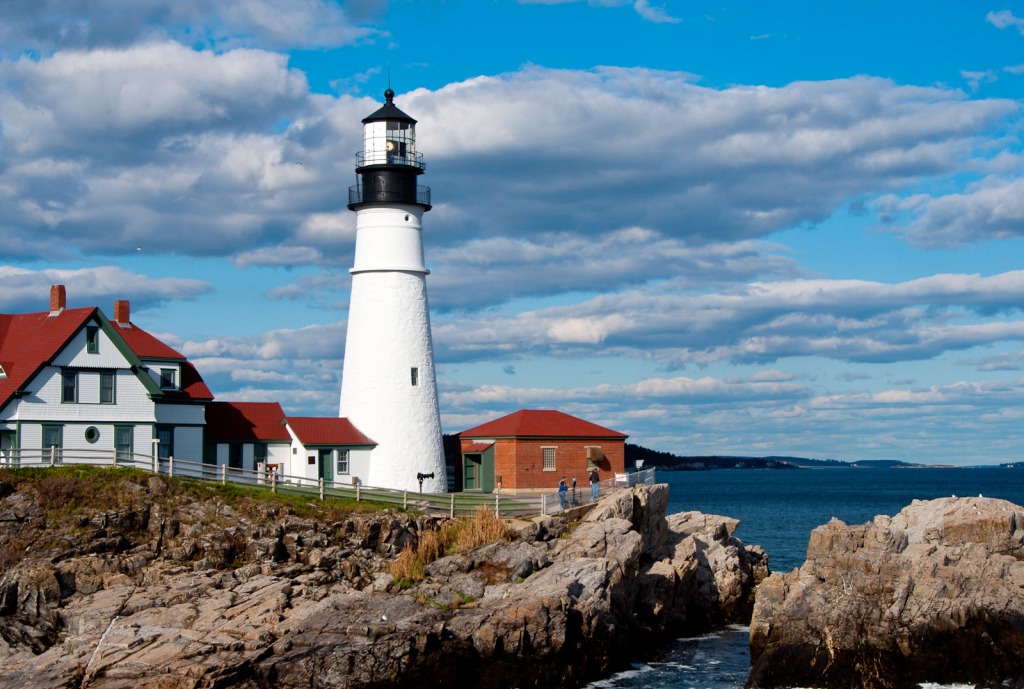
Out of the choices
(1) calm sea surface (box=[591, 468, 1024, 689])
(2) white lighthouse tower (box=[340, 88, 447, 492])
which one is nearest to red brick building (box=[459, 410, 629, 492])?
(2) white lighthouse tower (box=[340, 88, 447, 492])

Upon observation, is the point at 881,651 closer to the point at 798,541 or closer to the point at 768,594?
the point at 768,594

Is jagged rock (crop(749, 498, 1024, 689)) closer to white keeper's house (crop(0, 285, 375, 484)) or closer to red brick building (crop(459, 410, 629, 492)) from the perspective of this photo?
red brick building (crop(459, 410, 629, 492))

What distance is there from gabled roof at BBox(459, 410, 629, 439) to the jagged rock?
11959 millimetres

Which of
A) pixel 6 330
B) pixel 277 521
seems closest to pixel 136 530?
pixel 277 521

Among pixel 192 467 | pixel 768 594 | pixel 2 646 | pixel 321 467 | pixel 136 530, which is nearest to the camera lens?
pixel 2 646

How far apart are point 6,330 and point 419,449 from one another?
43.9ft

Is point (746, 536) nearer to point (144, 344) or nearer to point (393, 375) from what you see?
point (393, 375)

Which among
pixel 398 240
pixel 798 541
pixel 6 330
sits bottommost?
pixel 798 541

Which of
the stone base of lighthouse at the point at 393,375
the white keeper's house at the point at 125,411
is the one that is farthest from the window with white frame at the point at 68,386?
the stone base of lighthouse at the point at 393,375

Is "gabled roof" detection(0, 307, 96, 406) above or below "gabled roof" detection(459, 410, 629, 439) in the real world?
above

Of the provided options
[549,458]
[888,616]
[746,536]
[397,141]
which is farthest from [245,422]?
[746,536]

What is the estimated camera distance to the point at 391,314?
37.4 m

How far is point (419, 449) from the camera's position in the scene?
37.8 metres

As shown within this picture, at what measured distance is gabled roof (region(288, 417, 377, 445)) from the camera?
121 feet
